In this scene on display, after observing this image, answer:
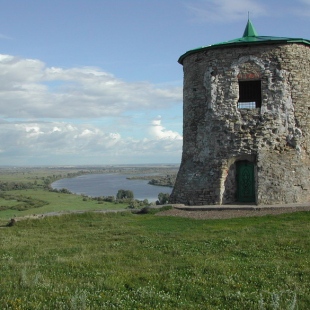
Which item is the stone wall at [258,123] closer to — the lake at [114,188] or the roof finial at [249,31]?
the roof finial at [249,31]

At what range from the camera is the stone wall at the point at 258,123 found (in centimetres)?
1366

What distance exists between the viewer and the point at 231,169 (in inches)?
554

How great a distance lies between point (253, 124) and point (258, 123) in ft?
0.56

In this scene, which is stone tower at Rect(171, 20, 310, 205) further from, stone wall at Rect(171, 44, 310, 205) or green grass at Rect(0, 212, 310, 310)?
green grass at Rect(0, 212, 310, 310)

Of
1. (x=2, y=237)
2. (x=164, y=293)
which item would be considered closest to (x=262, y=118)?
(x=2, y=237)

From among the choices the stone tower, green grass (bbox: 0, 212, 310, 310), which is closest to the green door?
the stone tower

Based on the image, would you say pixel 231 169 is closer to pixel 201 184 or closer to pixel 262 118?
pixel 201 184

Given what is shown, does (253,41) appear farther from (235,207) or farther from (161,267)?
(161,267)

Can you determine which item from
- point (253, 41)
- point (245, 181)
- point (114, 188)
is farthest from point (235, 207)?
point (114, 188)

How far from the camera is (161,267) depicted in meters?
6.20

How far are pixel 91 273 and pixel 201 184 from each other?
8.69 m

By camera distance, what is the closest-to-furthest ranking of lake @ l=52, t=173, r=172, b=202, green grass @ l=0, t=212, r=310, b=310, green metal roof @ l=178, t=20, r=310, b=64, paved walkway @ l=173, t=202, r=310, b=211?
green grass @ l=0, t=212, r=310, b=310 → paved walkway @ l=173, t=202, r=310, b=211 → green metal roof @ l=178, t=20, r=310, b=64 → lake @ l=52, t=173, r=172, b=202

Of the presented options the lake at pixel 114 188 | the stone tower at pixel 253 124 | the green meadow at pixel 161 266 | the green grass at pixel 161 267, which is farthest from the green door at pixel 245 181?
the lake at pixel 114 188

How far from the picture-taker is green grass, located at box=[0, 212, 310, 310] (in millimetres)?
4695
